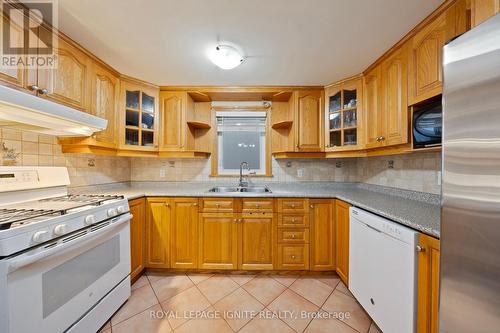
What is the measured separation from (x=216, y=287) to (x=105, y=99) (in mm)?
2174

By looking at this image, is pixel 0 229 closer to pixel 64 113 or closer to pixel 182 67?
pixel 64 113

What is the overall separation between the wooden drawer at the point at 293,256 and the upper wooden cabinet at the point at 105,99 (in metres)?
2.12

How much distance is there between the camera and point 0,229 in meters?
0.84

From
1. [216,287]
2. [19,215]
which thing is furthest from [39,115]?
[216,287]

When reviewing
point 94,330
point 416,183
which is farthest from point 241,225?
point 416,183

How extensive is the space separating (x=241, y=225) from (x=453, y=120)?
1.74 metres

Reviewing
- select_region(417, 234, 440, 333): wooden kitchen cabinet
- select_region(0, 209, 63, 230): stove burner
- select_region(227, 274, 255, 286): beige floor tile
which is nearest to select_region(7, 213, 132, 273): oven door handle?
select_region(0, 209, 63, 230): stove burner

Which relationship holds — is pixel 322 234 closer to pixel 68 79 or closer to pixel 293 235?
pixel 293 235

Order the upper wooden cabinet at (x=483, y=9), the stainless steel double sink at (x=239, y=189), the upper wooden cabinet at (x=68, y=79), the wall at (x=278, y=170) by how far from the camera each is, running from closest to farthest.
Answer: the upper wooden cabinet at (x=483, y=9) → the upper wooden cabinet at (x=68, y=79) → the stainless steel double sink at (x=239, y=189) → the wall at (x=278, y=170)

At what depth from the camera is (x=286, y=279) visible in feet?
6.31

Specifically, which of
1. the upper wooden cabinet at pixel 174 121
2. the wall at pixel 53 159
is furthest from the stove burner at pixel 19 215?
the upper wooden cabinet at pixel 174 121

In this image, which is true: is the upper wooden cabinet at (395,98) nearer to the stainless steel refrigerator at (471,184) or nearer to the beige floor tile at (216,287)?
the stainless steel refrigerator at (471,184)

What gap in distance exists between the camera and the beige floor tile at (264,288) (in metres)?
1.65

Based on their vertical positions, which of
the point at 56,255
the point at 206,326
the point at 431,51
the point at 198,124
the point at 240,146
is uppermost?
the point at 431,51
